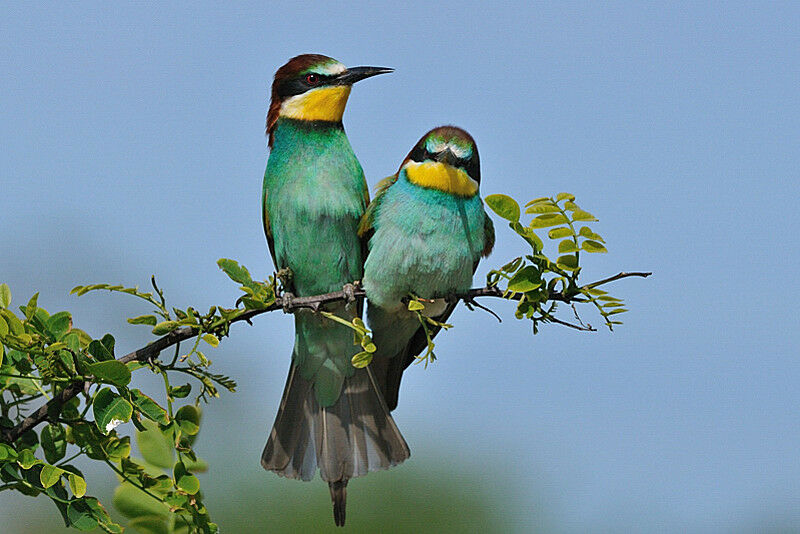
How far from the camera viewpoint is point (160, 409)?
1.96m

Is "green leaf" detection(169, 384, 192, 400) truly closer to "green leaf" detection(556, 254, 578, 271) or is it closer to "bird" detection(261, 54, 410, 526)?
"green leaf" detection(556, 254, 578, 271)

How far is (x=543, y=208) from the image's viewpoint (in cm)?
200

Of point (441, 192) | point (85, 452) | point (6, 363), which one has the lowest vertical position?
point (85, 452)

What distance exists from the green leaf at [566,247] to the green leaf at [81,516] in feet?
3.45

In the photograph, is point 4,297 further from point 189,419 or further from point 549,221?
point 549,221

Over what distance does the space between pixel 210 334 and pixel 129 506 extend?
48 centimetres

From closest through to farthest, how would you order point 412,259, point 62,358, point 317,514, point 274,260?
1. point 62,358
2. point 412,259
3. point 274,260
4. point 317,514

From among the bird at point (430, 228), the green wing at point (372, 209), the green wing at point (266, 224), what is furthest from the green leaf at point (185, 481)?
the green wing at point (266, 224)

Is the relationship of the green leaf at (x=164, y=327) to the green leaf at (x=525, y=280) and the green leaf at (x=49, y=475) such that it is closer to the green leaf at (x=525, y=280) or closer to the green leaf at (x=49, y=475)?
the green leaf at (x=49, y=475)

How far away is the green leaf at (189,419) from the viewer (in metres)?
2.04

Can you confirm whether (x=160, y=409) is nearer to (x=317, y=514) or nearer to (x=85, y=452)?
(x=85, y=452)

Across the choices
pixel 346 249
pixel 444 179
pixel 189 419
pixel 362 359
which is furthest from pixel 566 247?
pixel 346 249

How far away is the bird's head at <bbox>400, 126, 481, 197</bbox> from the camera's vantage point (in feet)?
9.57

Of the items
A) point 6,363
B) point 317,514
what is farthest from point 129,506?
point 317,514
